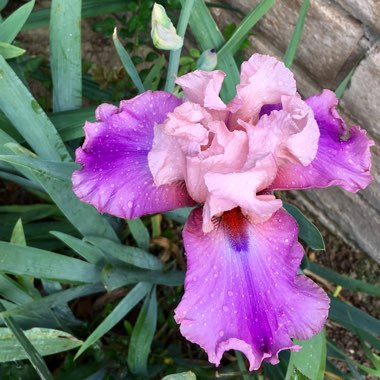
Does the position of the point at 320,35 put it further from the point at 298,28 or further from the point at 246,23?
the point at 246,23

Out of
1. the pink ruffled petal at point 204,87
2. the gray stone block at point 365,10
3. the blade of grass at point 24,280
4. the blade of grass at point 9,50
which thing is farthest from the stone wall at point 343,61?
the blade of grass at point 24,280

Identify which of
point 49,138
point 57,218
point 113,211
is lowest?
point 57,218

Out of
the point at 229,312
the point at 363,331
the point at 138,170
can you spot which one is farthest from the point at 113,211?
the point at 363,331

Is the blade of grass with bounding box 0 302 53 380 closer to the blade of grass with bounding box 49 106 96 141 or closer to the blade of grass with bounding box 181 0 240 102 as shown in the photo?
the blade of grass with bounding box 49 106 96 141

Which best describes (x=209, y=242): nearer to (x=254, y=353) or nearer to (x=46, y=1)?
(x=254, y=353)

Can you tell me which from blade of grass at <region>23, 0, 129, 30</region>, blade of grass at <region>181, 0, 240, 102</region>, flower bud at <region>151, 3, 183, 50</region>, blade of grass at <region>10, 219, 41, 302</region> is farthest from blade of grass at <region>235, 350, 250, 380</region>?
blade of grass at <region>23, 0, 129, 30</region>

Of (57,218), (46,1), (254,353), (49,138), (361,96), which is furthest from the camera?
(46,1)

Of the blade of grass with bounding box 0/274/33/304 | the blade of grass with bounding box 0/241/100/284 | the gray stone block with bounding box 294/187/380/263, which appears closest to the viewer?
the blade of grass with bounding box 0/241/100/284
